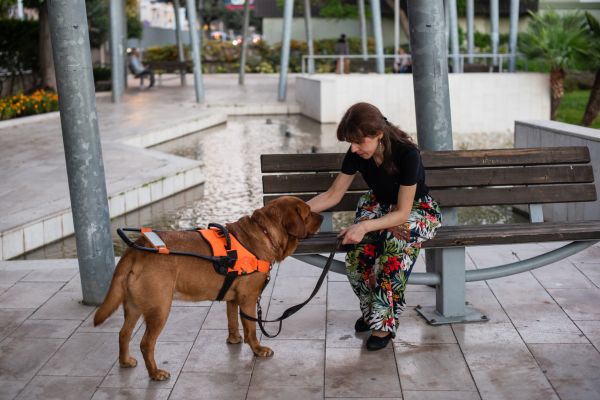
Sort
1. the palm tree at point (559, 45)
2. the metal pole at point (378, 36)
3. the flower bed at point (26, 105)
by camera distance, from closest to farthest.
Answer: the flower bed at point (26, 105), the palm tree at point (559, 45), the metal pole at point (378, 36)

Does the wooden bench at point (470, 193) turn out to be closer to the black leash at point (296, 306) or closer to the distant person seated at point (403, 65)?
the black leash at point (296, 306)

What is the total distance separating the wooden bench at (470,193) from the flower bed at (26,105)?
1350 cm

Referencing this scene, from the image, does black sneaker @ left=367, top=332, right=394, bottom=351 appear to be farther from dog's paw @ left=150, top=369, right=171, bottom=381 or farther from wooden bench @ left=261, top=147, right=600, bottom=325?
dog's paw @ left=150, top=369, right=171, bottom=381

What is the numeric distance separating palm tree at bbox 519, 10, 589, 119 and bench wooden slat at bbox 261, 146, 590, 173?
16.8 m

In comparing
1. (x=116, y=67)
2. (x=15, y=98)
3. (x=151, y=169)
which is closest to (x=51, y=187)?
(x=151, y=169)

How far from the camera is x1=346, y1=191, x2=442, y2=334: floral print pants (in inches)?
203

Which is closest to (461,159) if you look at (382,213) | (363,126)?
(382,213)

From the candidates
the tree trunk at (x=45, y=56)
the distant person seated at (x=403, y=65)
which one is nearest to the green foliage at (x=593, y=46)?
the distant person seated at (x=403, y=65)

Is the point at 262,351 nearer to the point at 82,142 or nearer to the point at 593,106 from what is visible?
the point at 82,142

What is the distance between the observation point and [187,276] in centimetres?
464

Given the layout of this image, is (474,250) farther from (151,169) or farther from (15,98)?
(15,98)

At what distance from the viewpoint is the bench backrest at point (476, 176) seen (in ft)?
19.0

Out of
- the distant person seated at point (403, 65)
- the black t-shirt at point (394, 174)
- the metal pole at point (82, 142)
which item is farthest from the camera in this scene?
the distant person seated at point (403, 65)

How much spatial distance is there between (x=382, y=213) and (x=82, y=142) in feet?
6.85
